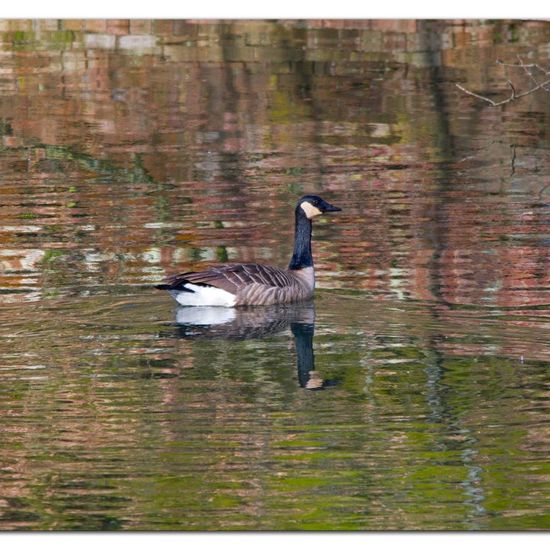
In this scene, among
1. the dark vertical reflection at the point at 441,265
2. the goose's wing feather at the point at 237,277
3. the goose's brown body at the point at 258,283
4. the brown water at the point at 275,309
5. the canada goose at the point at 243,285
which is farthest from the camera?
the goose's brown body at the point at 258,283

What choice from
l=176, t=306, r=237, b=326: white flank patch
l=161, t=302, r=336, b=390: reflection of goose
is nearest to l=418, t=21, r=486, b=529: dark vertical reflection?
l=161, t=302, r=336, b=390: reflection of goose

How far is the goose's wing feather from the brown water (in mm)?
268

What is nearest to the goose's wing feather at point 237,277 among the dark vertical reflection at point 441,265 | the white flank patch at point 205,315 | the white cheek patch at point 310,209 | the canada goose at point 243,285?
the canada goose at point 243,285

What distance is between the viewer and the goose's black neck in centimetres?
1501

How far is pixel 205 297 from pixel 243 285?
0.39m

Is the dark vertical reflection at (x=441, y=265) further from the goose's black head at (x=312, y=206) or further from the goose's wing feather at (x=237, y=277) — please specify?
the goose's wing feather at (x=237, y=277)

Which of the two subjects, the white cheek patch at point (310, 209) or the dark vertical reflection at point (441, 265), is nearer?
the dark vertical reflection at point (441, 265)

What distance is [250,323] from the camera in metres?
13.9

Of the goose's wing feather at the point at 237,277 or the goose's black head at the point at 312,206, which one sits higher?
the goose's black head at the point at 312,206

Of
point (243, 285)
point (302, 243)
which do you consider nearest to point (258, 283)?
point (243, 285)

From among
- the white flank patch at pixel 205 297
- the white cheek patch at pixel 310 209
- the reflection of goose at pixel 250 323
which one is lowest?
the reflection of goose at pixel 250 323

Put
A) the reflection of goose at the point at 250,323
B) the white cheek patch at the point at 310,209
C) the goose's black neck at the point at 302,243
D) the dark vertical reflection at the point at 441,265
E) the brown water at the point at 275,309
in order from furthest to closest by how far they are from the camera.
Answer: the white cheek patch at the point at 310,209, the goose's black neck at the point at 302,243, the reflection of goose at the point at 250,323, the dark vertical reflection at the point at 441,265, the brown water at the point at 275,309

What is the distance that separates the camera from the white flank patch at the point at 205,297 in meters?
14.0

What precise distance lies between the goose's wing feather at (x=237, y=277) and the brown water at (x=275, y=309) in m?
0.27
